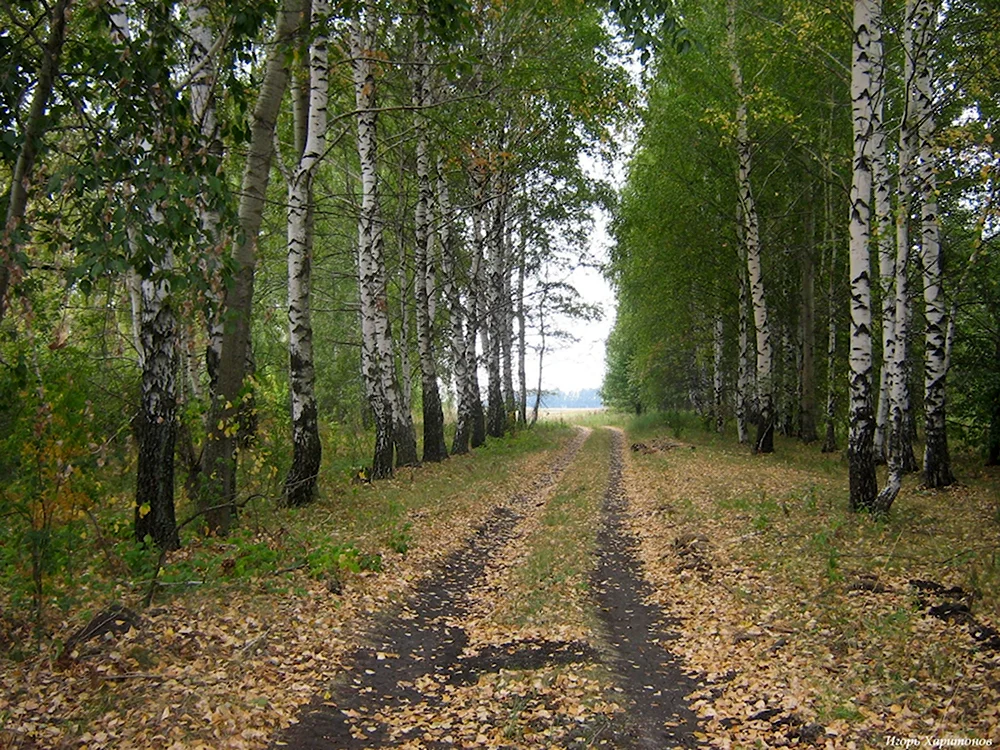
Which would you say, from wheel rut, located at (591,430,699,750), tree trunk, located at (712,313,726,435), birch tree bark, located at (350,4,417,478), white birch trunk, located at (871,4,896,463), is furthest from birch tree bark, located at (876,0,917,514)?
tree trunk, located at (712,313,726,435)

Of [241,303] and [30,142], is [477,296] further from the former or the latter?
[30,142]

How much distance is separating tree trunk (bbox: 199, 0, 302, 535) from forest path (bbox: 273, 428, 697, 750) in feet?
10.1

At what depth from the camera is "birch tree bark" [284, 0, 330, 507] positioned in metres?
11.1

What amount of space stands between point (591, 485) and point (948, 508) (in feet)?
25.9

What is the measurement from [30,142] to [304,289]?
7685 millimetres

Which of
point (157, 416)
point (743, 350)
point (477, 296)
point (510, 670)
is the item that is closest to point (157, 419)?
point (157, 416)

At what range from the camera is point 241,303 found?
8977 mm

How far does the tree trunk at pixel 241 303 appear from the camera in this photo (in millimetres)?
8703

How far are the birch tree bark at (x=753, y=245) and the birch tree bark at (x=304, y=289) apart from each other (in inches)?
511

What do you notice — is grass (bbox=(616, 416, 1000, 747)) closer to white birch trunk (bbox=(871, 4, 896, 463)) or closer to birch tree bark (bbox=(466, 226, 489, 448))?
white birch trunk (bbox=(871, 4, 896, 463))

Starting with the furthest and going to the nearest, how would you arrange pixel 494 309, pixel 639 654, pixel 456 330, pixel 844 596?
pixel 494 309
pixel 456 330
pixel 844 596
pixel 639 654

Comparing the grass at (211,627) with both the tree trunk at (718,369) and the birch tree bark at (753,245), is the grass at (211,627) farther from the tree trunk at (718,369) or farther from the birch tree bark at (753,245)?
the tree trunk at (718,369)

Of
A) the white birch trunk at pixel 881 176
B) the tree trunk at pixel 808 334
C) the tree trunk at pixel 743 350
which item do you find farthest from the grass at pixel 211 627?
the tree trunk at pixel 808 334

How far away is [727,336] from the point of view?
33.1m
